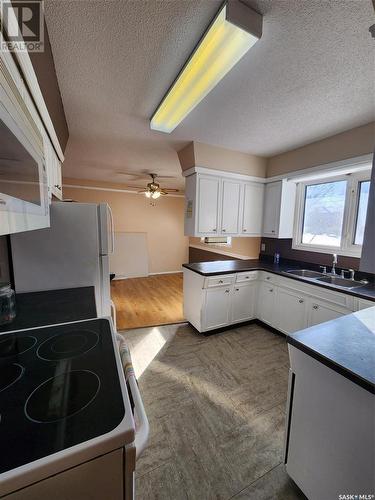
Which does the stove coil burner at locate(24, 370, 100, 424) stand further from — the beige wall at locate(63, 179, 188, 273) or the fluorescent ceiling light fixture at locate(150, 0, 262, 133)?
the beige wall at locate(63, 179, 188, 273)

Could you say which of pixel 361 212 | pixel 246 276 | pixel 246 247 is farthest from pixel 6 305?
pixel 361 212

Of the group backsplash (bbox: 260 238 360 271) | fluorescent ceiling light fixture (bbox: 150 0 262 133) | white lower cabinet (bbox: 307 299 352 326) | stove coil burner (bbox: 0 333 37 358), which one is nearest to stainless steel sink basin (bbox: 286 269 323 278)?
backsplash (bbox: 260 238 360 271)

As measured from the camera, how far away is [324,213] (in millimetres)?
2834

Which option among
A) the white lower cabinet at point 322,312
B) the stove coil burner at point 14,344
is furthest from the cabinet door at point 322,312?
the stove coil burner at point 14,344

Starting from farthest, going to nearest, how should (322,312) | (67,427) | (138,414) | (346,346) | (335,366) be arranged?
(322,312) < (346,346) < (335,366) < (138,414) < (67,427)

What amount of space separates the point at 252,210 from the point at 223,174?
29.4 inches

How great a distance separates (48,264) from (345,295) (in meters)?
2.71

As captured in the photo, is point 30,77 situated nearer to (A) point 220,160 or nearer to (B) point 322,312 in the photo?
(A) point 220,160

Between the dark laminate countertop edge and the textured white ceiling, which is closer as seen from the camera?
the dark laminate countertop edge

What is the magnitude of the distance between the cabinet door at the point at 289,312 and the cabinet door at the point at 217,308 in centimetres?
64

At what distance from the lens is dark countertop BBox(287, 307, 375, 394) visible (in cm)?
85

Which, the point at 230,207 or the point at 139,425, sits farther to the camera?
the point at 230,207

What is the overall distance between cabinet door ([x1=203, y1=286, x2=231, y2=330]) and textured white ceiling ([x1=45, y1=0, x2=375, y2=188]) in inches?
75.5

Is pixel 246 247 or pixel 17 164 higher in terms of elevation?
pixel 17 164
